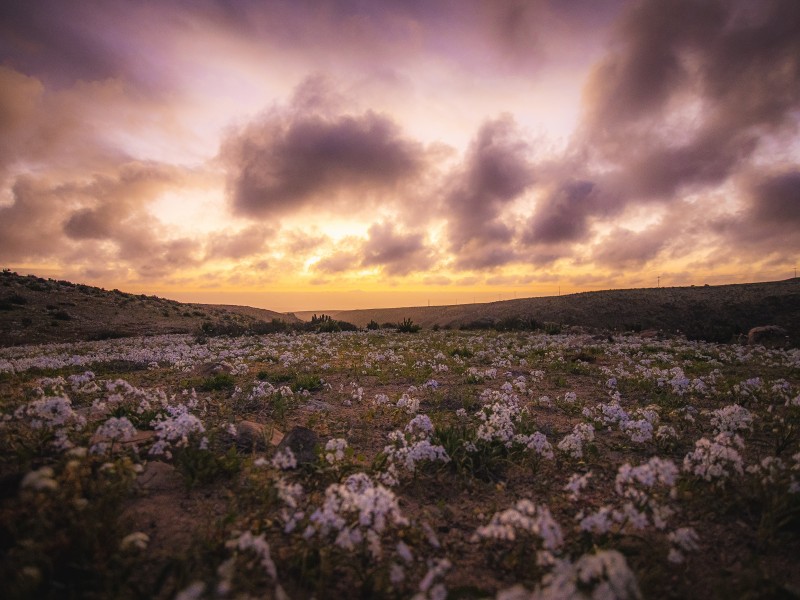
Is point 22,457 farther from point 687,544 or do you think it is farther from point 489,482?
point 687,544

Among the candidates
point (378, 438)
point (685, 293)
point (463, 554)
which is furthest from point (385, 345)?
point (685, 293)

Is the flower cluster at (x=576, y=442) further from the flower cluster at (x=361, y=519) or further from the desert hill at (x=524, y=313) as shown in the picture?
the desert hill at (x=524, y=313)

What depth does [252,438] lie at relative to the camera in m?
6.28

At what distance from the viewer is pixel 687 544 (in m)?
3.73

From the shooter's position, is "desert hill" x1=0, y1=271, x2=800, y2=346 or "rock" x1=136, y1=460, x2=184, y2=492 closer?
"rock" x1=136, y1=460, x2=184, y2=492

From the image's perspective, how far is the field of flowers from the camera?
3250 mm

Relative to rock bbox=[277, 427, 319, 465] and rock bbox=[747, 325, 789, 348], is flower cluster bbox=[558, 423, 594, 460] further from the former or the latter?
rock bbox=[747, 325, 789, 348]

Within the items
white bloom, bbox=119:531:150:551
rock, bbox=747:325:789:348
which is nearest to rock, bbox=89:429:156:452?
white bloom, bbox=119:531:150:551

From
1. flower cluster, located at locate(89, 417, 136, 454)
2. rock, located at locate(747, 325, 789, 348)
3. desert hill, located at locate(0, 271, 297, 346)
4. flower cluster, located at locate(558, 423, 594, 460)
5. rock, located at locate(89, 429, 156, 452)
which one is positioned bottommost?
rock, located at locate(747, 325, 789, 348)

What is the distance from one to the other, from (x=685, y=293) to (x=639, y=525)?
163ft

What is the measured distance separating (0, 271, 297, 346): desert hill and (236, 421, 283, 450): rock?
24.6m

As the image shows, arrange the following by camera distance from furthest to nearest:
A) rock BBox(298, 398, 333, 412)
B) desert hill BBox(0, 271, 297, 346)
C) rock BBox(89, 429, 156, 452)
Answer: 1. desert hill BBox(0, 271, 297, 346)
2. rock BBox(298, 398, 333, 412)
3. rock BBox(89, 429, 156, 452)

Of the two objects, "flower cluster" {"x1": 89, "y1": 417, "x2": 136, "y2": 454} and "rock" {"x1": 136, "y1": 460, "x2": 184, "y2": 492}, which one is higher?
"flower cluster" {"x1": 89, "y1": 417, "x2": 136, "y2": 454}

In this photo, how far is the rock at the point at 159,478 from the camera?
467cm
